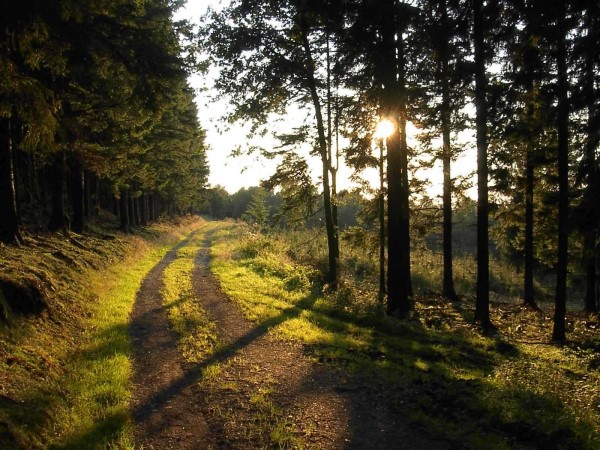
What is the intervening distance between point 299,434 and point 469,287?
22.7m

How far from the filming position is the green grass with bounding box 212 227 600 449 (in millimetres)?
5574

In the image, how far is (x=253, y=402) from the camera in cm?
655

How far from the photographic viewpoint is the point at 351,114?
1503 centimetres

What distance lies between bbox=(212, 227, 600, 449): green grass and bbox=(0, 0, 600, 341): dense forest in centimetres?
171

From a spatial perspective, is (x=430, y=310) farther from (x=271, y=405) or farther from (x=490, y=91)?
(x=271, y=405)

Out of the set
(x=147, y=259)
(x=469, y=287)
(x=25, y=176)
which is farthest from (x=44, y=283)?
(x=469, y=287)

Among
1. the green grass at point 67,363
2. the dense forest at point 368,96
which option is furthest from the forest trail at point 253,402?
the dense forest at point 368,96

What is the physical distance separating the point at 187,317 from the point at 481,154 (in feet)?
30.0

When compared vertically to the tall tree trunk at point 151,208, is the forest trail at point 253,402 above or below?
below

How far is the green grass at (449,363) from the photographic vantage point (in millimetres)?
5574

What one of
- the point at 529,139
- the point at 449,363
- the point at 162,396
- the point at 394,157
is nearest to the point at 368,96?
the point at 394,157

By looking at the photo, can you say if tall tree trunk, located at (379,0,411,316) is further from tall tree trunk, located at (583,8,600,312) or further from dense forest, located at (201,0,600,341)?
tall tree trunk, located at (583,8,600,312)

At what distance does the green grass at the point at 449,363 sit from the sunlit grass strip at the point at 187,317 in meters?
1.38

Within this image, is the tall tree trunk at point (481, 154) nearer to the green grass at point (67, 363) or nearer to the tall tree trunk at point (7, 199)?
the green grass at point (67, 363)
